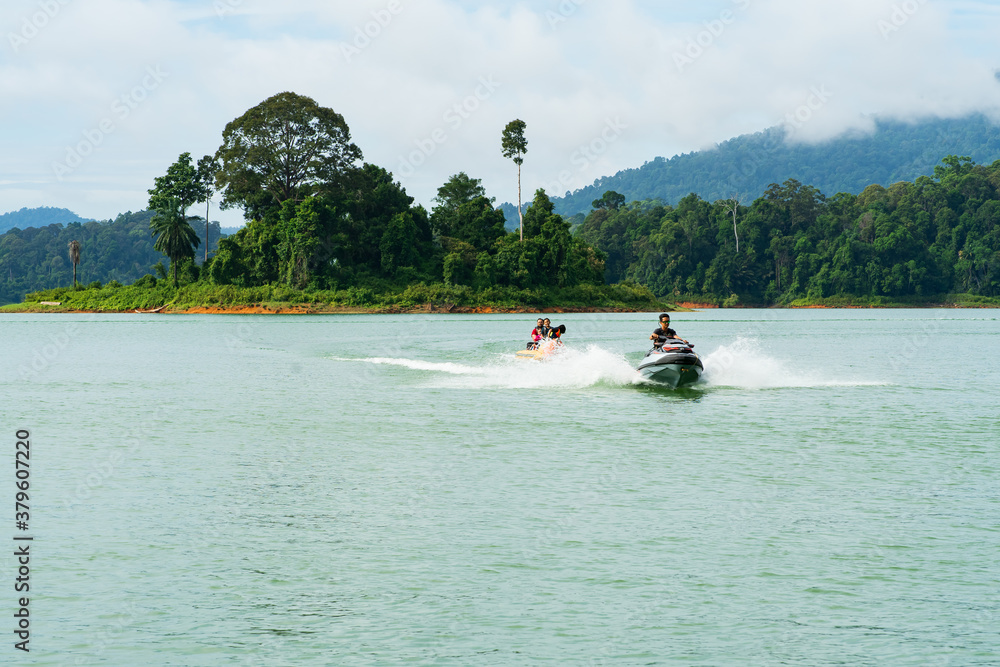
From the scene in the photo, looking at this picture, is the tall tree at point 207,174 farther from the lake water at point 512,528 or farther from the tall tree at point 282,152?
the lake water at point 512,528

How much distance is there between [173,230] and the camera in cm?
11494

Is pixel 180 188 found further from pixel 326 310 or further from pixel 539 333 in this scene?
pixel 539 333

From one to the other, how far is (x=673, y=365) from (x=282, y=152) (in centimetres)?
8975

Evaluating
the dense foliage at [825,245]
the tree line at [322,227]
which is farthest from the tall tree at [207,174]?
the dense foliage at [825,245]

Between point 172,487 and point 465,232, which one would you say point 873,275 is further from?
point 172,487

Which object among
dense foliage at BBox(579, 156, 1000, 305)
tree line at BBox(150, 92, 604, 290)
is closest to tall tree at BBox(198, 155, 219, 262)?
tree line at BBox(150, 92, 604, 290)

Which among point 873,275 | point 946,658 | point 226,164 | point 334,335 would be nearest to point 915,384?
point 946,658

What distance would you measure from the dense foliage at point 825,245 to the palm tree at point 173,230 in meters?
82.1

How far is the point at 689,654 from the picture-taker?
9445 mm

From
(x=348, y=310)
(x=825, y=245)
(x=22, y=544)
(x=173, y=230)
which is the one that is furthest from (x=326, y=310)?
(x=22, y=544)

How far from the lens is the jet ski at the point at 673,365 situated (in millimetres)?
29625

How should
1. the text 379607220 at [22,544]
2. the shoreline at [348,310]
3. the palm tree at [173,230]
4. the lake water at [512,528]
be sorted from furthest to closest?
the palm tree at [173,230] → the shoreline at [348,310] → the text 379607220 at [22,544] → the lake water at [512,528]

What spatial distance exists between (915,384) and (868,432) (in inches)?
533

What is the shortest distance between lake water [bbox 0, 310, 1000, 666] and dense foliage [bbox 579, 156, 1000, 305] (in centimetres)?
13267
